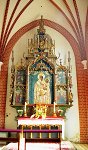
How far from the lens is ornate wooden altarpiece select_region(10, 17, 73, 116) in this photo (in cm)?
1256

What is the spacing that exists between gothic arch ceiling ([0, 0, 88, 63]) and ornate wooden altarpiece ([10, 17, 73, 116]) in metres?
1.78

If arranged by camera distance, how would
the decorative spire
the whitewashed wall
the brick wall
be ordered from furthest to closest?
the decorative spire → the brick wall → the whitewashed wall

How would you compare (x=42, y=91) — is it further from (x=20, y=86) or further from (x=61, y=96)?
(x=20, y=86)

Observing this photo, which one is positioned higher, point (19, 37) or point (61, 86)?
point (19, 37)

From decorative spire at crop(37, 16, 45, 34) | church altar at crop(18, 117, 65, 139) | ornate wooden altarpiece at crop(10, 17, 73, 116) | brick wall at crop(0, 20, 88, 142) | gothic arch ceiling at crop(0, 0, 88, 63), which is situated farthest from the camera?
decorative spire at crop(37, 16, 45, 34)

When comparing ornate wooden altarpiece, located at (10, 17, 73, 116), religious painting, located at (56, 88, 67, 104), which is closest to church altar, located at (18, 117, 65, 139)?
ornate wooden altarpiece, located at (10, 17, 73, 116)

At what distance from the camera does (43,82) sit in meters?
13.0

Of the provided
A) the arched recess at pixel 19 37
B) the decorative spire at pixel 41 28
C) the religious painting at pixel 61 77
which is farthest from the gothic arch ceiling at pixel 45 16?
the religious painting at pixel 61 77

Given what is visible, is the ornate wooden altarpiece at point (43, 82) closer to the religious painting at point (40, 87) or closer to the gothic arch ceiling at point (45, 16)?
the religious painting at point (40, 87)

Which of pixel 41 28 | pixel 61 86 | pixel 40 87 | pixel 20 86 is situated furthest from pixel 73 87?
pixel 41 28

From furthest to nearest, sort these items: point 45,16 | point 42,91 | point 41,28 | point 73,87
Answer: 1. point 45,16
2. point 41,28
3. point 73,87
4. point 42,91

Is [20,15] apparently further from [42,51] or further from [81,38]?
[81,38]

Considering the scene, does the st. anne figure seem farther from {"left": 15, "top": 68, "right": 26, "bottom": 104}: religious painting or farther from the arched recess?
the arched recess

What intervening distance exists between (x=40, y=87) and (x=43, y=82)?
0.34 metres
